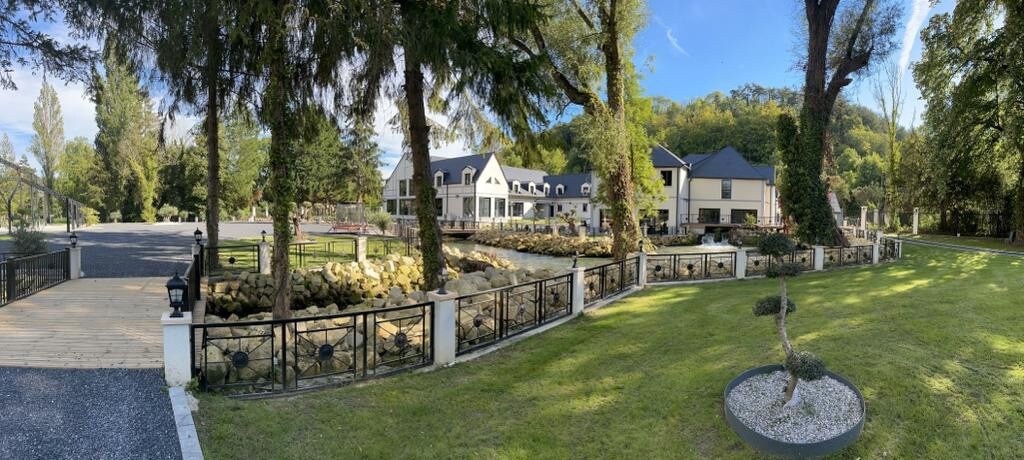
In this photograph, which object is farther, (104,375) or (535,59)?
(535,59)

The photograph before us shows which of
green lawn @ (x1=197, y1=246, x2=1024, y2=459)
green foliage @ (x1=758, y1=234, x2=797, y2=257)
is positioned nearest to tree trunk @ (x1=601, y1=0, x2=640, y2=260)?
green lawn @ (x1=197, y1=246, x2=1024, y2=459)

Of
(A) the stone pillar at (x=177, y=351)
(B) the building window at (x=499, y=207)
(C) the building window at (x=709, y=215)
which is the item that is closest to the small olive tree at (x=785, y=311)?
(A) the stone pillar at (x=177, y=351)

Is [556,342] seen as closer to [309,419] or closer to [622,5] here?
[309,419]

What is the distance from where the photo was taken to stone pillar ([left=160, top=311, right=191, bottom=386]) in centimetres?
475

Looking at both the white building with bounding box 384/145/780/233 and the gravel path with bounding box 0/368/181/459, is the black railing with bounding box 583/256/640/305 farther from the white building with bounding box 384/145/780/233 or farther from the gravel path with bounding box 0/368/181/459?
the white building with bounding box 384/145/780/233

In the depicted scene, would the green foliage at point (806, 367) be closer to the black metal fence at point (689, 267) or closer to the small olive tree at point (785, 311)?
the small olive tree at point (785, 311)

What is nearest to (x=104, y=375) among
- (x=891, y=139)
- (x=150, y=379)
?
(x=150, y=379)

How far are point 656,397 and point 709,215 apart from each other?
3236 cm

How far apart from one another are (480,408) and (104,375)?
13.1 ft

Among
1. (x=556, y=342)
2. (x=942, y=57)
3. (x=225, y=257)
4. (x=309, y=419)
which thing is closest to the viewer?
(x=309, y=419)

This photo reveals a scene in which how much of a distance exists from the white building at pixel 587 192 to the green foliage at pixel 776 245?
22.8 meters

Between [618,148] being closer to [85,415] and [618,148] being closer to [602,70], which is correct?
[602,70]

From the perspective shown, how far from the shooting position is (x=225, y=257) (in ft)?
51.6

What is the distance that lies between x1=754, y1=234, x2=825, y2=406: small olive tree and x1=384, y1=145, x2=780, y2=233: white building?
75.3 ft
